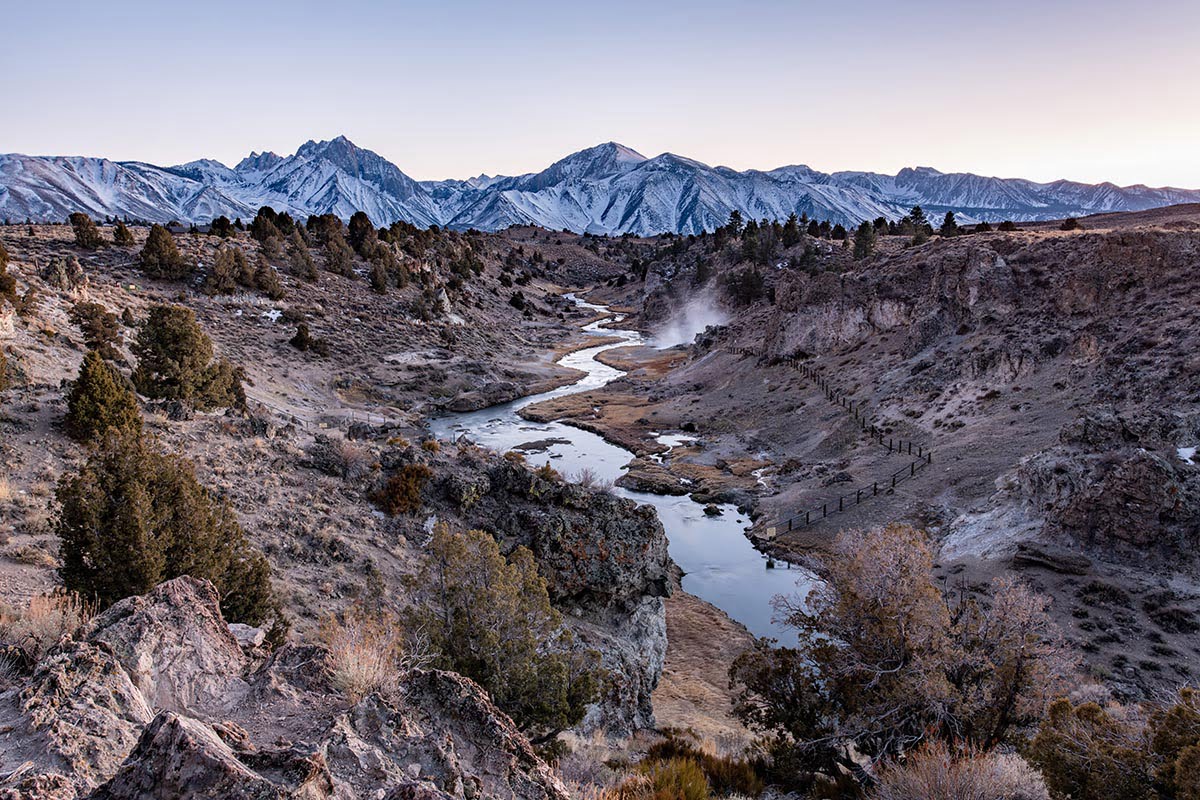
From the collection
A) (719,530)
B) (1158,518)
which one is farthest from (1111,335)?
(719,530)

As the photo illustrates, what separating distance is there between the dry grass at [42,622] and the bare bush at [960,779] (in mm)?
11034

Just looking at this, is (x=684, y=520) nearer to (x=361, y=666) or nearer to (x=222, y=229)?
(x=361, y=666)

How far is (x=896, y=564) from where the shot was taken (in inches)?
506

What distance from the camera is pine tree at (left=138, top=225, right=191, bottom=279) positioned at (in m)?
54.3

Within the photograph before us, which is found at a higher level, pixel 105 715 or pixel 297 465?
pixel 105 715

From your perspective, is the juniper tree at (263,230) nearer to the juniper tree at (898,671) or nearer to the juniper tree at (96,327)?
the juniper tree at (96,327)

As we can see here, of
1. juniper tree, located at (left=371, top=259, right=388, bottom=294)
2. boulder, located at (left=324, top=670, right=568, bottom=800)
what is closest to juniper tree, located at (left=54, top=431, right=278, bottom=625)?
boulder, located at (left=324, top=670, right=568, bottom=800)

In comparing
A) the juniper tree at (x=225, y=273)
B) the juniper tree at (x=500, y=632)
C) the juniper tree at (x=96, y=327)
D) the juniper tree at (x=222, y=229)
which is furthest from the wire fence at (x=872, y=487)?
the juniper tree at (x=222, y=229)

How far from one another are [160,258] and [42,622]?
57635 mm

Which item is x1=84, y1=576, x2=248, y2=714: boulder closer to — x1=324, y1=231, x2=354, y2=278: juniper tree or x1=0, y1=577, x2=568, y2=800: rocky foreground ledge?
x1=0, y1=577, x2=568, y2=800: rocky foreground ledge

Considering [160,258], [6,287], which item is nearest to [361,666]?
[6,287]

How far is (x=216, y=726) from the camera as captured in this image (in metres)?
4.84

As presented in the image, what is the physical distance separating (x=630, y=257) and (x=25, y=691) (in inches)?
6983

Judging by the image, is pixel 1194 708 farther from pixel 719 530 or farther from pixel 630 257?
pixel 630 257
